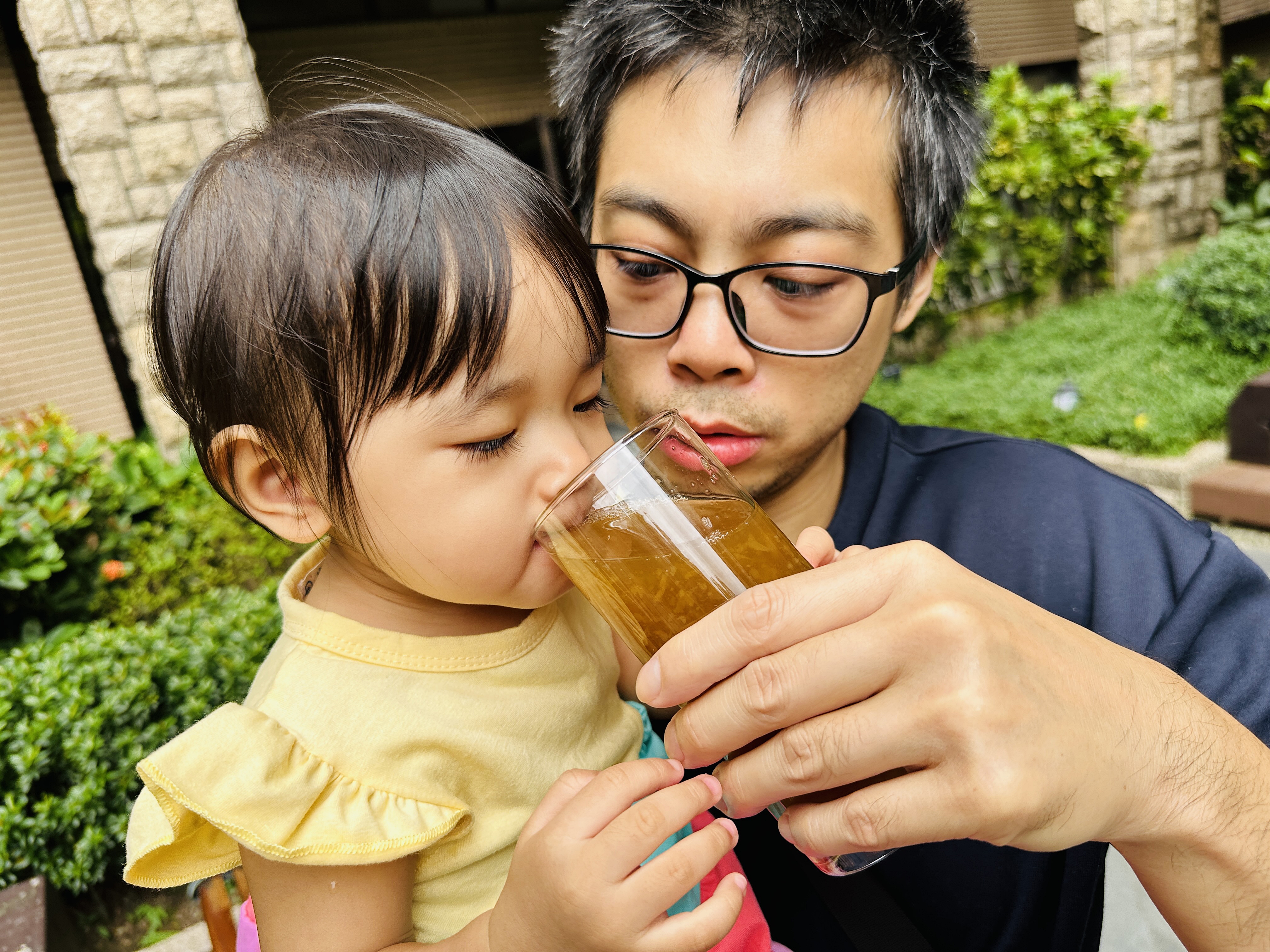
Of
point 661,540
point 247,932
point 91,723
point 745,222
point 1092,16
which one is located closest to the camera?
point 661,540

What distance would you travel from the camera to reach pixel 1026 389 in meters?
6.79

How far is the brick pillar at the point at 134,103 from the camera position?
4.73 metres

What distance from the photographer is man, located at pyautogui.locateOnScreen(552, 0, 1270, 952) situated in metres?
0.95

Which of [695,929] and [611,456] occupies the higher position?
[611,456]

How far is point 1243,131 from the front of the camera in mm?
9734

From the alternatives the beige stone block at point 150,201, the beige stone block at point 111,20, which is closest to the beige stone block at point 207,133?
the beige stone block at point 150,201

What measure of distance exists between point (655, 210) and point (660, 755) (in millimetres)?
1113

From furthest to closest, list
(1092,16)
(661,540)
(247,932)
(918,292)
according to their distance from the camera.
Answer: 1. (1092,16)
2. (918,292)
3. (247,932)
4. (661,540)

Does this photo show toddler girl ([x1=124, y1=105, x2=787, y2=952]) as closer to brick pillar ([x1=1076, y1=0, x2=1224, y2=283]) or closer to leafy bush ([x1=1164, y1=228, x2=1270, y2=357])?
leafy bush ([x1=1164, y1=228, x2=1270, y2=357])

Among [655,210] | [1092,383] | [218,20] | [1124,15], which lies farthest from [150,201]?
[1124,15]

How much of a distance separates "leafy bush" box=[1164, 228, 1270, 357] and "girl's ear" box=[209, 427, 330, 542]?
7364 mm

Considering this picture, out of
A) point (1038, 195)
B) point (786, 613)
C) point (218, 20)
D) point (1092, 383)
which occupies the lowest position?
point (1092, 383)

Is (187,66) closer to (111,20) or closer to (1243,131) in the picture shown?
(111,20)

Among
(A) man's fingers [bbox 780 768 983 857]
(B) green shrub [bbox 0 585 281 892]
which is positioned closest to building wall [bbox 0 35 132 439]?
(B) green shrub [bbox 0 585 281 892]
